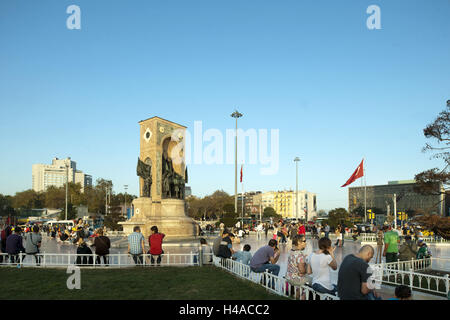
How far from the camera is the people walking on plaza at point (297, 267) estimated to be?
7.02m

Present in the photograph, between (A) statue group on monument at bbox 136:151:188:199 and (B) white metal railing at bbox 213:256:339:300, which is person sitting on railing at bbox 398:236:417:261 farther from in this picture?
(A) statue group on monument at bbox 136:151:188:199

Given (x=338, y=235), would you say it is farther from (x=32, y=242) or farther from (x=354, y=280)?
(x=354, y=280)

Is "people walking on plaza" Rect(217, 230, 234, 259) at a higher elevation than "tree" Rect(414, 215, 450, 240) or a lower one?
lower

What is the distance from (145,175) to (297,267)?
22.4 metres

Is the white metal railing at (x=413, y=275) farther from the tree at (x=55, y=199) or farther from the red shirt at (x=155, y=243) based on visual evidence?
the tree at (x=55, y=199)

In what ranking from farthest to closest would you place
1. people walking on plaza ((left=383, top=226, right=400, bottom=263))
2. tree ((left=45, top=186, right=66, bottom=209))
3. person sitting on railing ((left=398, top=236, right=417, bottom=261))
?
tree ((left=45, top=186, right=66, bottom=209)), person sitting on railing ((left=398, top=236, right=417, bottom=261)), people walking on plaza ((left=383, top=226, right=400, bottom=263))

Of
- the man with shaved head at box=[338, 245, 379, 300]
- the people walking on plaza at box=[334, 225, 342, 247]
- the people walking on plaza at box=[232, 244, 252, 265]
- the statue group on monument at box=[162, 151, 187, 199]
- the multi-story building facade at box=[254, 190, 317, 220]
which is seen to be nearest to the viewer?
the man with shaved head at box=[338, 245, 379, 300]

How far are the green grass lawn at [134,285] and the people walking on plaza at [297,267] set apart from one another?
0.50m

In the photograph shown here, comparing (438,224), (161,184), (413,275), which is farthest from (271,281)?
(161,184)

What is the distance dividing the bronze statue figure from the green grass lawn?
16692 millimetres

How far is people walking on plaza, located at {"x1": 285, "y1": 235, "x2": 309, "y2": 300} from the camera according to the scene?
7.02 m

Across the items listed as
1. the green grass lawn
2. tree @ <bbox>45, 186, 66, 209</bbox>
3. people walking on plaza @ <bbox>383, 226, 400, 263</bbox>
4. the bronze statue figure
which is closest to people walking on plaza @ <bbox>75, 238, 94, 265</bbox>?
the green grass lawn

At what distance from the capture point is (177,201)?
28.4 meters
